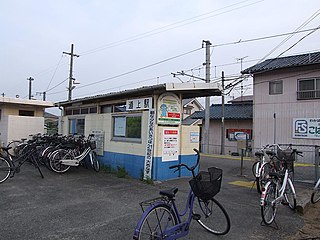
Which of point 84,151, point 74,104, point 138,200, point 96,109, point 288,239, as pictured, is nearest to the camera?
point 288,239

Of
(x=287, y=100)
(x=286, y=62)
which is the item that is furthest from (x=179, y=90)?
(x=286, y=62)

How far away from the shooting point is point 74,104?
35.4 ft

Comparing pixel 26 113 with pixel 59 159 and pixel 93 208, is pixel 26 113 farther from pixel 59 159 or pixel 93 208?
pixel 93 208

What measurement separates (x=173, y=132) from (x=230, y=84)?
9.86 meters

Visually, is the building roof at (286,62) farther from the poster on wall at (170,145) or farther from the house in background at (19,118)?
the house in background at (19,118)

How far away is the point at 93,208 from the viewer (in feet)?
15.9

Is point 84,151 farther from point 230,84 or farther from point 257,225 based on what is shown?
point 230,84

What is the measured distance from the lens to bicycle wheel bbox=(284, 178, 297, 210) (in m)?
4.83

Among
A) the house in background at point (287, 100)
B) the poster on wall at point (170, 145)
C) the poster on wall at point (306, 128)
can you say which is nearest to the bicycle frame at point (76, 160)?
the poster on wall at point (170, 145)

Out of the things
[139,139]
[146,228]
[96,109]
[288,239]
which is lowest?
[288,239]

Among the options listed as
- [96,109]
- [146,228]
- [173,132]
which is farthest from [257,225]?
[96,109]

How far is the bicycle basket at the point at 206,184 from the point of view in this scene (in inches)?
135

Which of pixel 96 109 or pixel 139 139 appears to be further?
pixel 96 109

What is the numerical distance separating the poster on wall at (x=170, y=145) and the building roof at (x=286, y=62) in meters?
10.5
